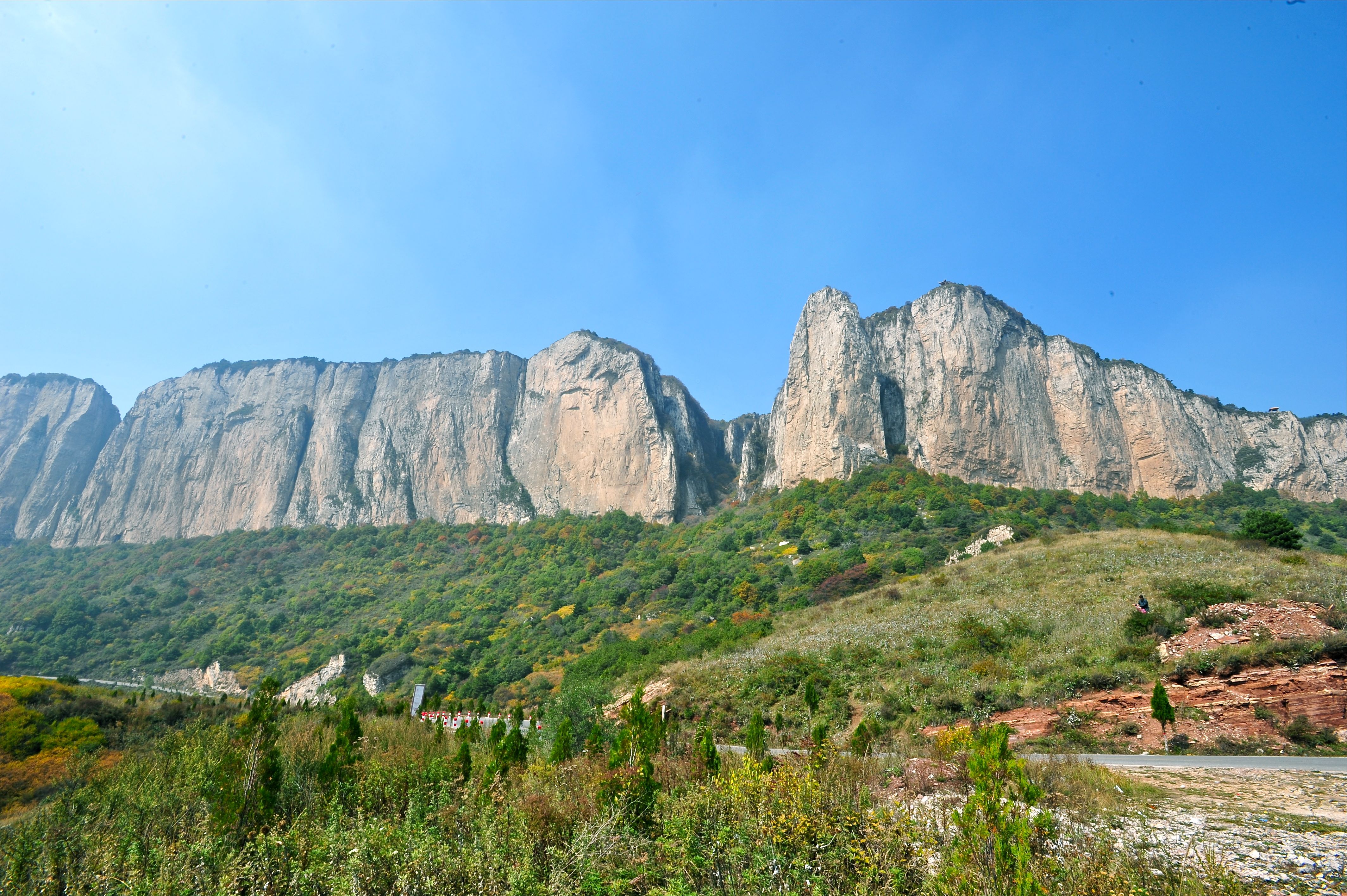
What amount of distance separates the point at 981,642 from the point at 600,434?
2539 inches

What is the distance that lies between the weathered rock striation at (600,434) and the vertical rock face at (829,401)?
0.24 metres

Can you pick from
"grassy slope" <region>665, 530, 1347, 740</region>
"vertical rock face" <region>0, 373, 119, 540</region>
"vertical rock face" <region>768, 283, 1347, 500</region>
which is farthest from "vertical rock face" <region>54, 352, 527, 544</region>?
"grassy slope" <region>665, 530, 1347, 740</region>

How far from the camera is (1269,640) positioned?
39.4 ft

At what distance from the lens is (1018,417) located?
62.2 metres

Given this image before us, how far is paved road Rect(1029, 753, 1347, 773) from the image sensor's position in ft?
28.3

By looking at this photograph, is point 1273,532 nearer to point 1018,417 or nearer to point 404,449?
point 1018,417

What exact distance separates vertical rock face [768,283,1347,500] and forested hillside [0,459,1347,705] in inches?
152

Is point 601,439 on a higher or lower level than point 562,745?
higher

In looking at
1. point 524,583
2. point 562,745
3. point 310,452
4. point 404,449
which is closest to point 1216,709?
point 562,745

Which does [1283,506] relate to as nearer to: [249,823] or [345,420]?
[249,823]

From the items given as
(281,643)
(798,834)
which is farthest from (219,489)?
(798,834)

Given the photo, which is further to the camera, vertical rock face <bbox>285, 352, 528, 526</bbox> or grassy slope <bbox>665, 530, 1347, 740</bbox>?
vertical rock face <bbox>285, 352, 528, 526</bbox>

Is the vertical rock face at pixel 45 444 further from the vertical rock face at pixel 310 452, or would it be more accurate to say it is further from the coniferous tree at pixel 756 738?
the coniferous tree at pixel 756 738

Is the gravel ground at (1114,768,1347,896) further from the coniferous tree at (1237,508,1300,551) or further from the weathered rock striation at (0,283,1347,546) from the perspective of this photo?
the weathered rock striation at (0,283,1347,546)
